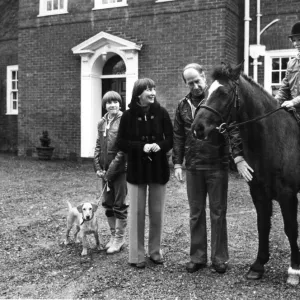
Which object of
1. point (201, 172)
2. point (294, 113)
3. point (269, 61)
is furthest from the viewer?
point (269, 61)

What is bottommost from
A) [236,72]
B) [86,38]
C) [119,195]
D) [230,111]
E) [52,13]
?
[119,195]

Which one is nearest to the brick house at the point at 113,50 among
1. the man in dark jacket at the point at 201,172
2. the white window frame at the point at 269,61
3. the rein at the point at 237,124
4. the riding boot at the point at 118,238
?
the white window frame at the point at 269,61

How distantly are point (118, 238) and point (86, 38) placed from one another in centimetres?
1027

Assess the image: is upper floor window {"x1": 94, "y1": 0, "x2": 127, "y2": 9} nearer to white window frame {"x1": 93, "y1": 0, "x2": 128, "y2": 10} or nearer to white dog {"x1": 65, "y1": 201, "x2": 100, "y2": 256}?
white window frame {"x1": 93, "y1": 0, "x2": 128, "y2": 10}

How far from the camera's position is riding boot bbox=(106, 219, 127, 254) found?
5.18 m

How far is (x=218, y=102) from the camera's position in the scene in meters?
3.64

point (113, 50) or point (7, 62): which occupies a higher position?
point (7, 62)

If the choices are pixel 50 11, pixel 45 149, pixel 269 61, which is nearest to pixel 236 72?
pixel 269 61

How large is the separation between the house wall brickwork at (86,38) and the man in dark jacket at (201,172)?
8157 mm

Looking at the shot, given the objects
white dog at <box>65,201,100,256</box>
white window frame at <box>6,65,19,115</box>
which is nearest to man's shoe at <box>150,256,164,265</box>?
white dog at <box>65,201,100,256</box>

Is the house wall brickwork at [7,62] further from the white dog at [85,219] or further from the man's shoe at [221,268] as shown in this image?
the man's shoe at [221,268]

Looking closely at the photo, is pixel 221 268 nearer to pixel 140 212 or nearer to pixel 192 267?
pixel 192 267

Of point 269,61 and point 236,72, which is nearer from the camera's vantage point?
point 236,72

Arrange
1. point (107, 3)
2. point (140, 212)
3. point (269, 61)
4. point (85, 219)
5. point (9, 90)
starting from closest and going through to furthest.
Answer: point (140, 212), point (85, 219), point (269, 61), point (107, 3), point (9, 90)
